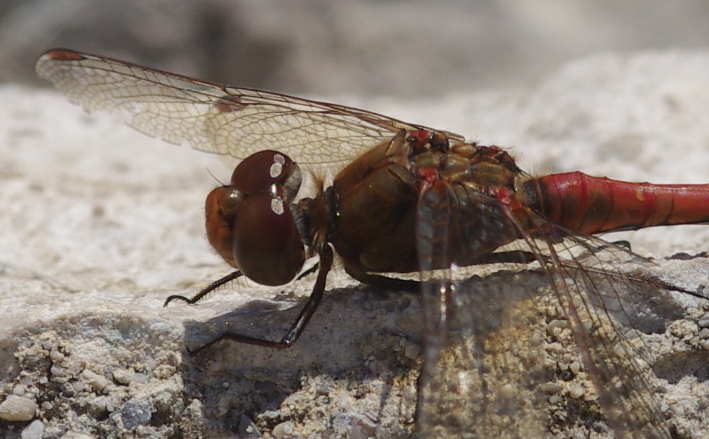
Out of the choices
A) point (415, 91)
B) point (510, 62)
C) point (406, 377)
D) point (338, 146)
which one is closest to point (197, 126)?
point (338, 146)

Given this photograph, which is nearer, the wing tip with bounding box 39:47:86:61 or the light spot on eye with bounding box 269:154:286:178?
Result: the light spot on eye with bounding box 269:154:286:178

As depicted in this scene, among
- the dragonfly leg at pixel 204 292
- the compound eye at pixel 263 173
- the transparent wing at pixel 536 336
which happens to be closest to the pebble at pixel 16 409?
the dragonfly leg at pixel 204 292

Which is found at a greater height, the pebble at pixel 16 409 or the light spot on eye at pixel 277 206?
the light spot on eye at pixel 277 206

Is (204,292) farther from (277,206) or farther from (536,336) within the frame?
(536,336)

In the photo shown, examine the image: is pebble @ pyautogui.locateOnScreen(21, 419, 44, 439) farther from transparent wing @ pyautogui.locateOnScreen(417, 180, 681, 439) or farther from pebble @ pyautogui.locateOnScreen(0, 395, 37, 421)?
transparent wing @ pyautogui.locateOnScreen(417, 180, 681, 439)

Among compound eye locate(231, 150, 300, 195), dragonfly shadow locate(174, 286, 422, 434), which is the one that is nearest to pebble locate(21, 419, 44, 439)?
dragonfly shadow locate(174, 286, 422, 434)

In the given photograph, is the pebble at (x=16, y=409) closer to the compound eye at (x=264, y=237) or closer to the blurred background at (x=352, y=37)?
the compound eye at (x=264, y=237)

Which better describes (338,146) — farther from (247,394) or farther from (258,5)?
(258,5)
